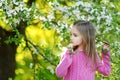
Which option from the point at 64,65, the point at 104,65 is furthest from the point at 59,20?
the point at 64,65

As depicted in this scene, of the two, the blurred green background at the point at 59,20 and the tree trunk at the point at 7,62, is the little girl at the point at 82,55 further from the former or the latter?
the tree trunk at the point at 7,62

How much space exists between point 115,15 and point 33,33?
4.25 m

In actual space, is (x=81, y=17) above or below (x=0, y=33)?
above

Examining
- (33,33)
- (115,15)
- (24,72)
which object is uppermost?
(115,15)

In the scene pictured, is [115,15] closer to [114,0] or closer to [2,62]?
[114,0]

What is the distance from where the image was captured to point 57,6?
6078 mm

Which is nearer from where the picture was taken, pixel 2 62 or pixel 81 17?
pixel 81 17

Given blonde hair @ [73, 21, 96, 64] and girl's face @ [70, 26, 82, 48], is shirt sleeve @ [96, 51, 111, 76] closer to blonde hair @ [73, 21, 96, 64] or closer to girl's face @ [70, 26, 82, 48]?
blonde hair @ [73, 21, 96, 64]

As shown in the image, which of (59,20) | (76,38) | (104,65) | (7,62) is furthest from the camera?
(7,62)

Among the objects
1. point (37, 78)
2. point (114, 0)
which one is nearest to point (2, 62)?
point (37, 78)

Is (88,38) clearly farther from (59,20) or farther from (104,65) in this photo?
(59,20)

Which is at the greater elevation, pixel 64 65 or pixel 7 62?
pixel 64 65

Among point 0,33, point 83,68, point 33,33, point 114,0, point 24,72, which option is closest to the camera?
point 83,68

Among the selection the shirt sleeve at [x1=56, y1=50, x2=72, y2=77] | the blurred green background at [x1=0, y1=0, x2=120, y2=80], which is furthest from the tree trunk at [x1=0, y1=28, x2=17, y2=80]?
the shirt sleeve at [x1=56, y1=50, x2=72, y2=77]
